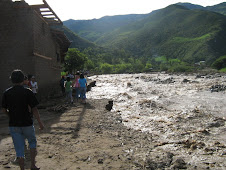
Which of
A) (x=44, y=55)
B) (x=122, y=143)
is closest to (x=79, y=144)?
(x=122, y=143)

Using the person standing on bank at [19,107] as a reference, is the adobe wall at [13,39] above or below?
above

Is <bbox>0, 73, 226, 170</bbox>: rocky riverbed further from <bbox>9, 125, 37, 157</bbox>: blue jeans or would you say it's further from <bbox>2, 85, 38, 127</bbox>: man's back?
<bbox>2, 85, 38, 127</bbox>: man's back

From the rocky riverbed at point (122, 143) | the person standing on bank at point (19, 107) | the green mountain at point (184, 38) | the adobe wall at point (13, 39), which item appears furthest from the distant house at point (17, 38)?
the green mountain at point (184, 38)

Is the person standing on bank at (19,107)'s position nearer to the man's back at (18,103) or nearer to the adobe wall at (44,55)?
the man's back at (18,103)

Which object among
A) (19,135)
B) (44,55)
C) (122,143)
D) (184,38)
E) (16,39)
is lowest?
(122,143)

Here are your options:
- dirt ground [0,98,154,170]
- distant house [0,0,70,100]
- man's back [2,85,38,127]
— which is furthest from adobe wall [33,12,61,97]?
man's back [2,85,38,127]

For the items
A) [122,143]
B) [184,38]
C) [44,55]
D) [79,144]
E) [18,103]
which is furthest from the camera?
[184,38]

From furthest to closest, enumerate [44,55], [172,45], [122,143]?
1. [172,45]
2. [44,55]
3. [122,143]

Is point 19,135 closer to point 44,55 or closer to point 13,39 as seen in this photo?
point 13,39

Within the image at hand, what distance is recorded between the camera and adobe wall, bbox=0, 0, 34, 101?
955 cm

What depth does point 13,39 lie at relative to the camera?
31.6 ft

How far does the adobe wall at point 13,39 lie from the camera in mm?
9555

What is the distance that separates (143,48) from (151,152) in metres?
151

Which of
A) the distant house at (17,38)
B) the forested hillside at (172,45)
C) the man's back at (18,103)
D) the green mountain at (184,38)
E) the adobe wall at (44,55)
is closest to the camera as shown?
the man's back at (18,103)
